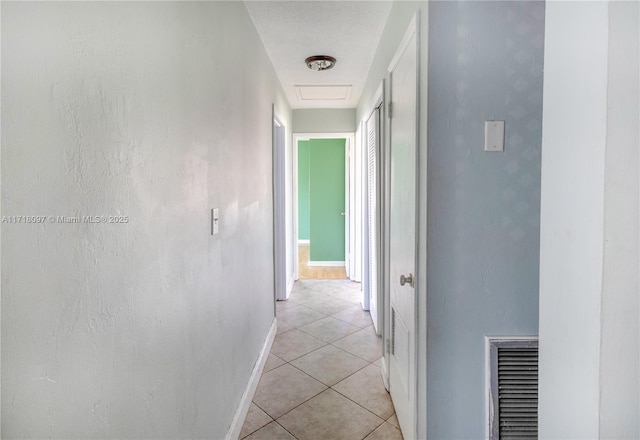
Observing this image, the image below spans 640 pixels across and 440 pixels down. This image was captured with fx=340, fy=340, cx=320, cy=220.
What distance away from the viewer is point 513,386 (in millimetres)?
1393

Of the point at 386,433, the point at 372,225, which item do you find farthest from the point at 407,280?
the point at 372,225

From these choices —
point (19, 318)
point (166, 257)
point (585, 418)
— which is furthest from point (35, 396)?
point (585, 418)

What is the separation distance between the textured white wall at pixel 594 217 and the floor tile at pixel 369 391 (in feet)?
5.39

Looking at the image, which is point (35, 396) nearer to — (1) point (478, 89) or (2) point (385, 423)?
(1) point (478, 89)

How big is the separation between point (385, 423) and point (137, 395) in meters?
1.48

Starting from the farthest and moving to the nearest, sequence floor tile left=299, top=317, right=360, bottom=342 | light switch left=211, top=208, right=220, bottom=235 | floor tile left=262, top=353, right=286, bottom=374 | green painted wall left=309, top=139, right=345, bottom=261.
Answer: green painted wall left=309, top=139, right=345, bottom=261, floor tile left=299, top=317, right=360, bottom=342, floor tile left=262, top=353, right=286, bottom=374, light switch left=211, top=208, right=220, bottom=235

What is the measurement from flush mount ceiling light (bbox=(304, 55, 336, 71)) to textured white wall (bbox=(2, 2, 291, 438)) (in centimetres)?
138

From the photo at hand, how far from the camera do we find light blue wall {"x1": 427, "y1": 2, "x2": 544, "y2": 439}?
135cm

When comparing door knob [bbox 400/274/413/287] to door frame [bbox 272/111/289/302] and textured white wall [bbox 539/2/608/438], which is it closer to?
textured white wall [bbox 539/2/608/438]

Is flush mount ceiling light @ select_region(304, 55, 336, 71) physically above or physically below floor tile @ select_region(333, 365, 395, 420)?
above

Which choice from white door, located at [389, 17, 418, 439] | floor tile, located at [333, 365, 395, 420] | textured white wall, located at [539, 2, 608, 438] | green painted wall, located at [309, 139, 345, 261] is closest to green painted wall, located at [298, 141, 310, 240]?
green painted wall, located at [309, 139, 345, 261]

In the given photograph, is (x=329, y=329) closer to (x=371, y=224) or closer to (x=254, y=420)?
(x=371, y=224)

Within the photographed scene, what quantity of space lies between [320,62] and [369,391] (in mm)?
2583

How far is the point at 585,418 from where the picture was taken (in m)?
0.51
